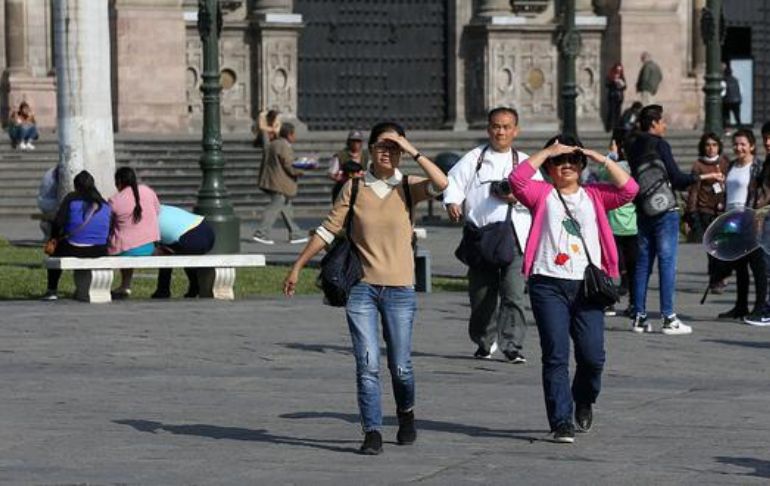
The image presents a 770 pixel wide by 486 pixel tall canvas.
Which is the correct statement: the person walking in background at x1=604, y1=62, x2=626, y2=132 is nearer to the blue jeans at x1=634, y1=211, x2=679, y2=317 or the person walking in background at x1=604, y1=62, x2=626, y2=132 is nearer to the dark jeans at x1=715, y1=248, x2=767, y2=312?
the dark jeans at x1=715, y1=248, x2=767, y2=312

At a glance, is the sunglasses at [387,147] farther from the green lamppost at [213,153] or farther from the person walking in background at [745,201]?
the green lamppost at [213,153]

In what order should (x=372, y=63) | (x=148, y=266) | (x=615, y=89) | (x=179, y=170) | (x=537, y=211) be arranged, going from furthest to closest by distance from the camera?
(x=372, y=63) < (x=615, y=89) < (x=179, y=170) < (x=148, y=266) < (x=537, y=211)

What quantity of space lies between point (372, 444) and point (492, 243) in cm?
409

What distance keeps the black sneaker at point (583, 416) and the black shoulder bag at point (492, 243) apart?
3.26 metres

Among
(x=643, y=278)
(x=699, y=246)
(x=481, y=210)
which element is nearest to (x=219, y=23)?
(x=699, y=246)

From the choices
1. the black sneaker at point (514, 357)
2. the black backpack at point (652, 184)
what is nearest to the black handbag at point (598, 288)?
the black sneaker at point (514, 357)

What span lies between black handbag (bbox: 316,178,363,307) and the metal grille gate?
99.7 ft

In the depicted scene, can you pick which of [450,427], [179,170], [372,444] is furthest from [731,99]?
[372,444]

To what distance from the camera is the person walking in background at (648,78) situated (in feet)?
138

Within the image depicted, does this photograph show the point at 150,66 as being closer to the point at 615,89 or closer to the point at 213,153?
the point at 615,89

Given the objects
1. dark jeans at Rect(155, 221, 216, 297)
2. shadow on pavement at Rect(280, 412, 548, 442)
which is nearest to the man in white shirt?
shadow on pavement at Rect(280, 412, 548, 442)

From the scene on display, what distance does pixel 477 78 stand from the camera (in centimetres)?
4334

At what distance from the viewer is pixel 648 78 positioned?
1657 inches

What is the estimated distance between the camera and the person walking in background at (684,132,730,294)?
2153cm
